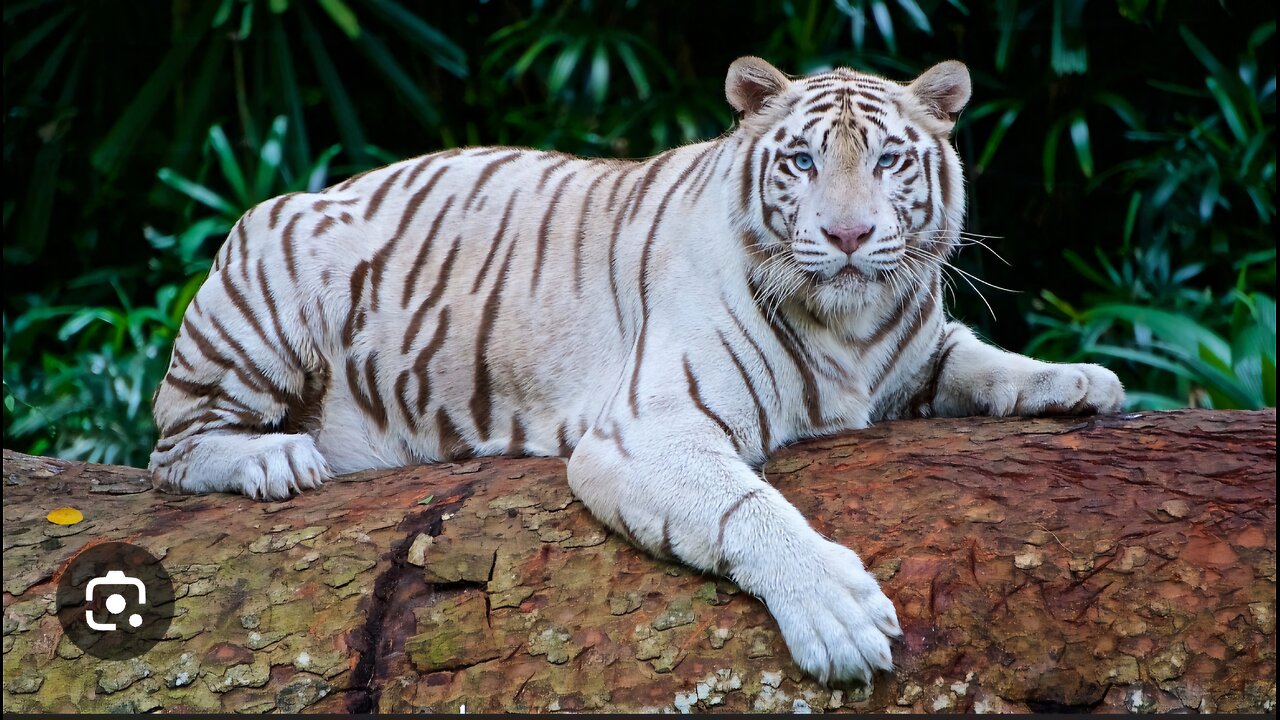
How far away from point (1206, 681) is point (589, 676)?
99 centimetres

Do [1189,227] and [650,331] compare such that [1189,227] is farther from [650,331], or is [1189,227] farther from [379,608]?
[379,608]

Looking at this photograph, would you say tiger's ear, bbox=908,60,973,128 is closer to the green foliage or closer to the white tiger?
the white tiger

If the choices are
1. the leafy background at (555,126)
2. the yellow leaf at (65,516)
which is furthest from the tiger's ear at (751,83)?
the leafy background at (555,126)

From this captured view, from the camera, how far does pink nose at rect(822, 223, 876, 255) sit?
2.07 m

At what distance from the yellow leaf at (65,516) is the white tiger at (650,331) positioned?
0.76ft

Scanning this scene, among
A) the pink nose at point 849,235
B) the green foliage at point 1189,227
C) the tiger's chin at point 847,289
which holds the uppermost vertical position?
the pink nose at point 849,235

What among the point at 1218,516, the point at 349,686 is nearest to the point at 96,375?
the point at 349,686

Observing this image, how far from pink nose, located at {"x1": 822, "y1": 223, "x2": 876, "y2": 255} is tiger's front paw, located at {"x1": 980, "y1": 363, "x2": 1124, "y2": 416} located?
1.82 ft

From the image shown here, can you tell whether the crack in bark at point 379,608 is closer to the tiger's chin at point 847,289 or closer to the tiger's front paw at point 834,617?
the tiger's front paw at point 834,617

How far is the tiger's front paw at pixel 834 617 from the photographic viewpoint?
5.75 ft

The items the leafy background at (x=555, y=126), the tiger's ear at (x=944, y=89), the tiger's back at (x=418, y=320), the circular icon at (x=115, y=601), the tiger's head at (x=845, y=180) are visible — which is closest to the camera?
the circular icon at (x=115, y=601)

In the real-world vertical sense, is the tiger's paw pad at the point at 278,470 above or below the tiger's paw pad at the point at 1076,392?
below

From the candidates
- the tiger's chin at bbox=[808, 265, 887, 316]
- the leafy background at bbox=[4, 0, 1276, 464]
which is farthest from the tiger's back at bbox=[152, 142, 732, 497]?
the leafy background at bbox=[4, 0, 1276, 464]

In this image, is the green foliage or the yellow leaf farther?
the green foliage
